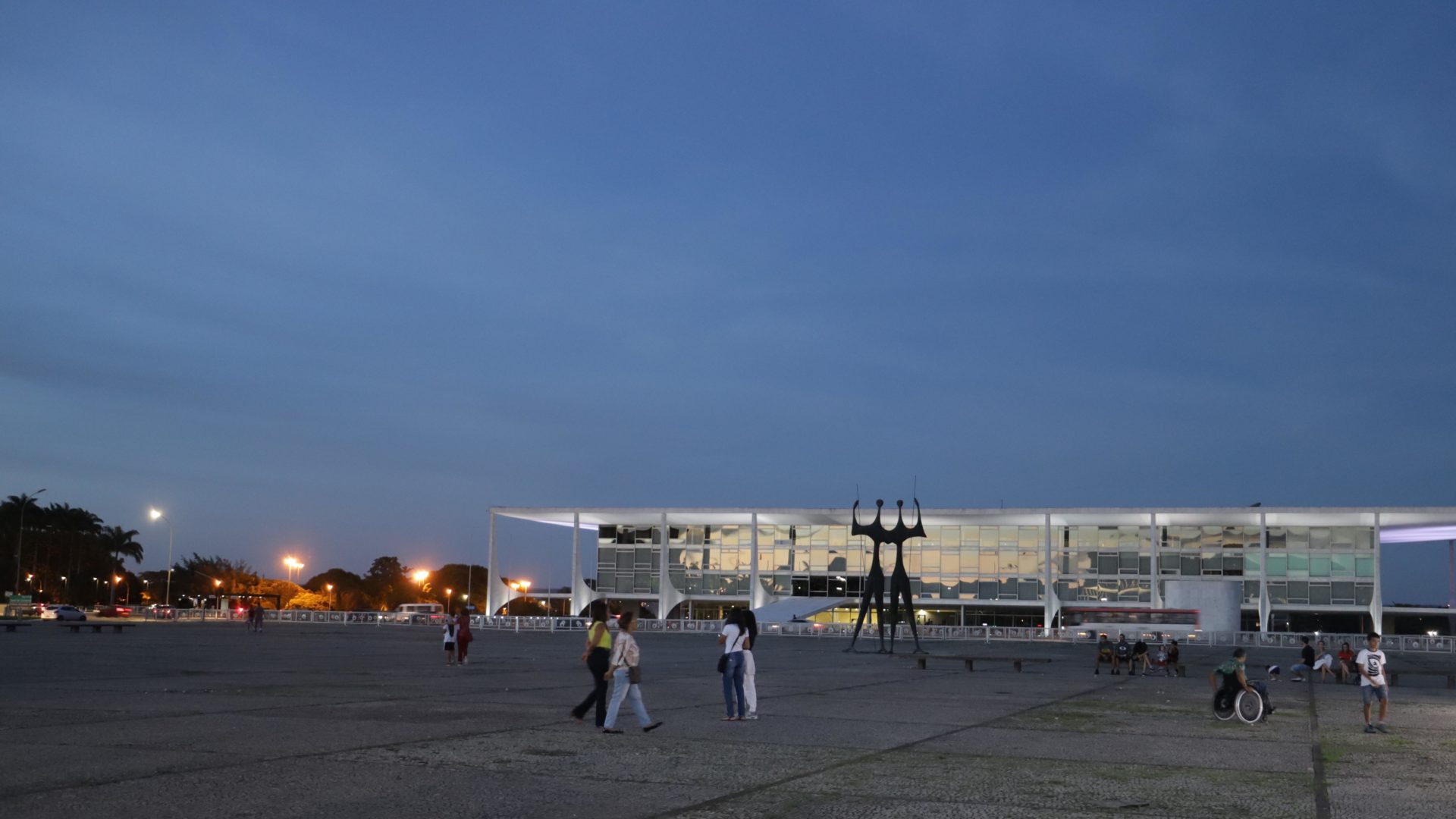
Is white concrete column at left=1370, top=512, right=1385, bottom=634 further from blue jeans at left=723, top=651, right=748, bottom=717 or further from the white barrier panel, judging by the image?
blue jeans at left=723, top=651, right=748, bottom=717

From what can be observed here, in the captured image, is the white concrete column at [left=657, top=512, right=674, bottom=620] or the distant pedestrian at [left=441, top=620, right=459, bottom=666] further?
the white concrete column at [left=657, top=512, right=674, bottom=620]

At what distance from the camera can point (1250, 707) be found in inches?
703

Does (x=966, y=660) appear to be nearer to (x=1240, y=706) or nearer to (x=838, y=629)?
(x=1240, y=706)

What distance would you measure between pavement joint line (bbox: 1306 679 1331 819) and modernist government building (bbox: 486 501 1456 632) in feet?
237

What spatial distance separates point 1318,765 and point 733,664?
22.9 ft

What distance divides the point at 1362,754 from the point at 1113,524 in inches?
3302

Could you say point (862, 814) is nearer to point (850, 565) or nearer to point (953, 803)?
point (953, 803)

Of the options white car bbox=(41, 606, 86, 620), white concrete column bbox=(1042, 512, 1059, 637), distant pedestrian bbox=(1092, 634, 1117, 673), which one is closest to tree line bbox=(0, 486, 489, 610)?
white car bbox=(41, 606, 86, 620)

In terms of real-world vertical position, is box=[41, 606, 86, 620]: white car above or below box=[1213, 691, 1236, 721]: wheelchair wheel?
below

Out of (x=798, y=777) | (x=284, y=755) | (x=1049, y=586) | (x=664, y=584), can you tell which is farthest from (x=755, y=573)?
(x=798, y=777)

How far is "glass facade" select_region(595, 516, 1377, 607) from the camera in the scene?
9144 cm

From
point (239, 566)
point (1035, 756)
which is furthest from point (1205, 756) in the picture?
point (239, 566)

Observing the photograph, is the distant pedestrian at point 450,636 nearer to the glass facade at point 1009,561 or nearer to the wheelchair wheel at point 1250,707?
the wheelchair wheel at point 1250,707

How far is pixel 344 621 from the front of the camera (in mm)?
81062
